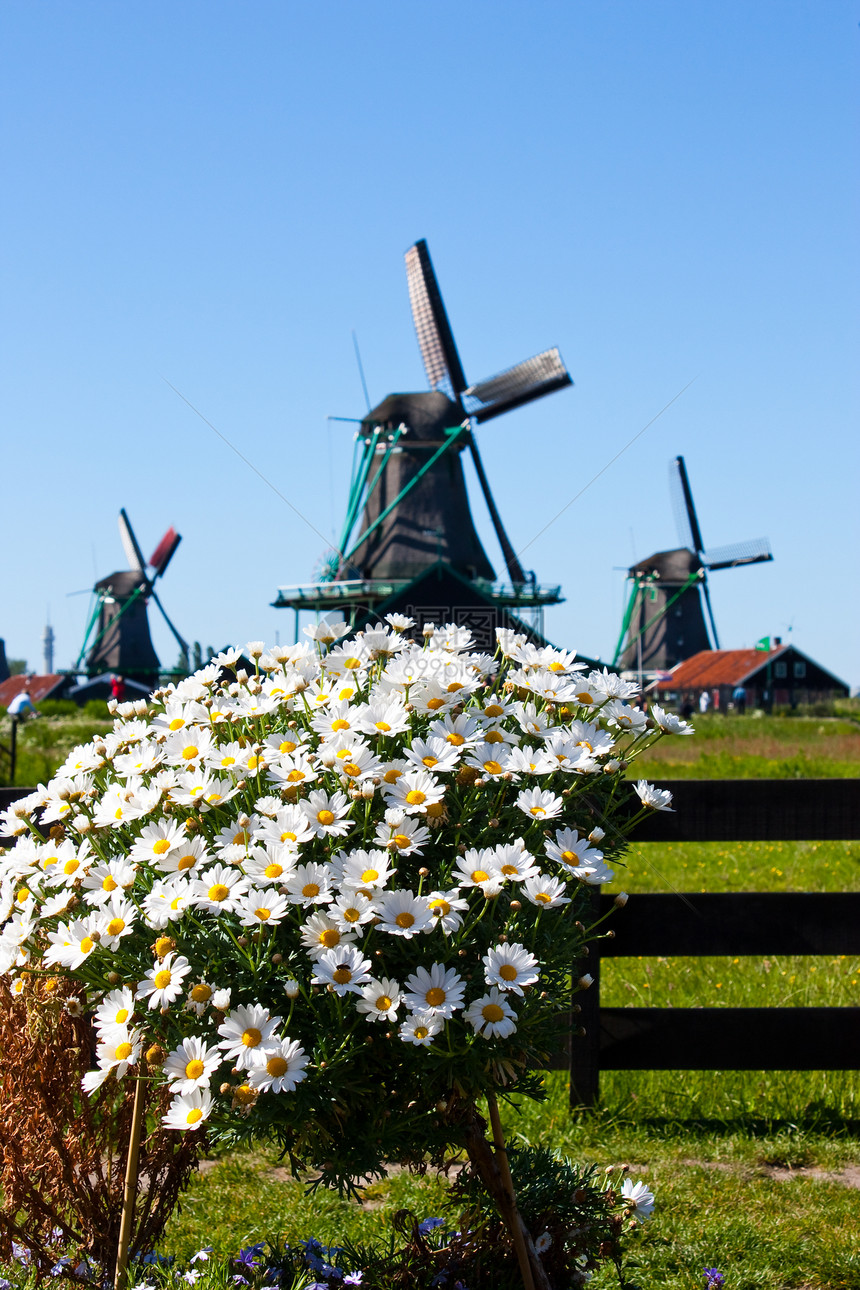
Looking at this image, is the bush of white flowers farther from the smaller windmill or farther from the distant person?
the smaller windmill

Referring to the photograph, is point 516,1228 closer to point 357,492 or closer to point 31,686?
point 357,492

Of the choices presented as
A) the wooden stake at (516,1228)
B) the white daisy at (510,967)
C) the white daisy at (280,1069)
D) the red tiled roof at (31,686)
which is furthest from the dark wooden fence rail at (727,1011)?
the red tiled roof at (31,686)

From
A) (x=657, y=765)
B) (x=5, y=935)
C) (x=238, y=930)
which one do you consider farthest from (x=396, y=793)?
(x=657, y=765)

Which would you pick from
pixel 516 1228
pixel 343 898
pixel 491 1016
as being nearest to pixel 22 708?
pixel 516 1228

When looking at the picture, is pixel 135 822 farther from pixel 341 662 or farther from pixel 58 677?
pixel 58 677

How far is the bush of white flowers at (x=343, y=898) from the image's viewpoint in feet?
5.75

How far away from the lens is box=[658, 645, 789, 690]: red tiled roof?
4622cm

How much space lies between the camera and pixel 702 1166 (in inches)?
136

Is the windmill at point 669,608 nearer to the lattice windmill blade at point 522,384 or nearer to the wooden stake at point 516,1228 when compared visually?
the lattice windmill blade at point 522,384

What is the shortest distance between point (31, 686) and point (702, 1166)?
54.5 meters

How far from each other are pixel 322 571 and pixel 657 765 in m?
14.0

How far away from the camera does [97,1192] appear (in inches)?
91.8

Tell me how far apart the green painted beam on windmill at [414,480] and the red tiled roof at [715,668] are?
71.4 ft

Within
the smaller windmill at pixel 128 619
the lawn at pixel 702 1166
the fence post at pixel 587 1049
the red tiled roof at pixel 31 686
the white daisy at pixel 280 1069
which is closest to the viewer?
the white daisy at pixel 280 1069
